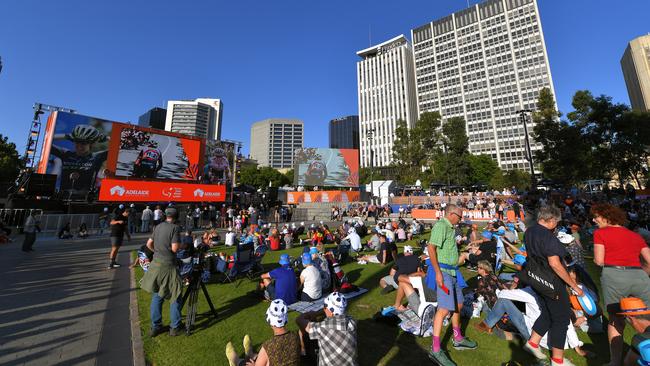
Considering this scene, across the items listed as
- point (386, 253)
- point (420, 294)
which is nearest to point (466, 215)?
point (386, 253)

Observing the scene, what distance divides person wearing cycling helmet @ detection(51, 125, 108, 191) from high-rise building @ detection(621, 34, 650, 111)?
12839 centimetres

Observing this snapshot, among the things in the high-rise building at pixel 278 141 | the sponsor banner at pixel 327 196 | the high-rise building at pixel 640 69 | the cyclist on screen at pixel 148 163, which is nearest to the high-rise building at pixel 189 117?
the high-rise building at pixel 278 141

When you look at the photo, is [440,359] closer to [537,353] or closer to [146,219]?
[537,353]

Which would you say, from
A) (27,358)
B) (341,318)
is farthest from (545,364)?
(27,358)

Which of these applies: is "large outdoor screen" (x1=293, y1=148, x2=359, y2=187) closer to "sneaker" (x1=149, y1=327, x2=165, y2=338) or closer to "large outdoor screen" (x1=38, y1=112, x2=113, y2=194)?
"large outdoor screen" (x1=38, y1=112, x2=113, y2=194)

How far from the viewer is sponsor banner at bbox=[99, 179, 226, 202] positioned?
24.0 metres

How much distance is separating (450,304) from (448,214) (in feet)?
3.84

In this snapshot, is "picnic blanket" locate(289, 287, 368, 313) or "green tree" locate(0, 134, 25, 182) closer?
"picnic blanket" locate(289, 287, 368, 313)

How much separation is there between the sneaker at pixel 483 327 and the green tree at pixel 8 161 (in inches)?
2055

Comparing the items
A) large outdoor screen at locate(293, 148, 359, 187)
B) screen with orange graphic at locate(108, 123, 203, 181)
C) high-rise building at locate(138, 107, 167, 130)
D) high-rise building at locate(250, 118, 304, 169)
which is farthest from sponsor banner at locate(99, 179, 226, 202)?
high-rise building at locate(138, 107, 167, 130)

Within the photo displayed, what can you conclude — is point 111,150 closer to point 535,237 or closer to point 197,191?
point 197,191

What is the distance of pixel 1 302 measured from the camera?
5.46 m

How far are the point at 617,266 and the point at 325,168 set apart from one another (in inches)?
1545

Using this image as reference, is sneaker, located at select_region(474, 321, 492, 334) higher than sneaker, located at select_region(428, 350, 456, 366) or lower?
lower
